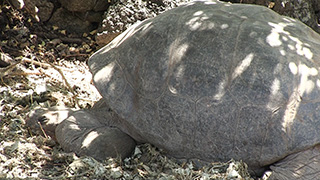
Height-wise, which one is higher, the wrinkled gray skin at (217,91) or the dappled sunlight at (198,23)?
the dappled sunlight at (198,23)

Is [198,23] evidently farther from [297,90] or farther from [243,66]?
[297,90]

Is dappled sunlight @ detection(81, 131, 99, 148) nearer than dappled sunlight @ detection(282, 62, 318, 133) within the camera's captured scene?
No

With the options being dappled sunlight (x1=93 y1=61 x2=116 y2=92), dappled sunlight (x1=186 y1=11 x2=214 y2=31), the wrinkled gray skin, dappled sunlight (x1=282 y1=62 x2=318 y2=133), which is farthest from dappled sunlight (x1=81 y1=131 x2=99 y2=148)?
dappled sunlight (x1=282 y1=62 x2=318 y2=133)

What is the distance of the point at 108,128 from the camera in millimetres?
3898

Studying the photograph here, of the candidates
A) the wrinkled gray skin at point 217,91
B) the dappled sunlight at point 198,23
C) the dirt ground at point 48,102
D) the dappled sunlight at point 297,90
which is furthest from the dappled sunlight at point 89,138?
the dappled sunlight at point 297,90

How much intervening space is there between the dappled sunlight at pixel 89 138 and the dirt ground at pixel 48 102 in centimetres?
14

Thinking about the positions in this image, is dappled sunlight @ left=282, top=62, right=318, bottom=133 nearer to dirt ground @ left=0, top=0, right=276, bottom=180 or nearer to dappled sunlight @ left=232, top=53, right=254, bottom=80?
dappled sunlight @ left=232, top=53, right=254, bottom=80

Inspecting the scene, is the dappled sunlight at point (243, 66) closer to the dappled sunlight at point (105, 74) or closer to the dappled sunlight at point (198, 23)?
the dappled sunlight at point (198, 23)

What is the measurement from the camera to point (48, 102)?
4.54 meters

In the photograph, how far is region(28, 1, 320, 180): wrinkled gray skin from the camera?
10.9ft

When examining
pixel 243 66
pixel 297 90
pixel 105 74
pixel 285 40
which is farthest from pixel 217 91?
pixel 105 74

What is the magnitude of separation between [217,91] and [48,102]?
2112mm

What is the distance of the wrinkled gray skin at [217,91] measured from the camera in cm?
333

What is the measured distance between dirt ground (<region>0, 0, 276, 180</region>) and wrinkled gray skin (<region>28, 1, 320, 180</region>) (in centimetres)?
15
